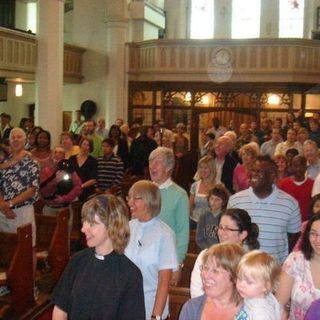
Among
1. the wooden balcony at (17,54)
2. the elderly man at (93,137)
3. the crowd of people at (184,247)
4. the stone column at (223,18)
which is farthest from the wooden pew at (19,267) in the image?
the stone column at (223,18)

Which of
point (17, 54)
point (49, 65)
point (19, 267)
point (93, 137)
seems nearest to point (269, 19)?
point (17, 54)

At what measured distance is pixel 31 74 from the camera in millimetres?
13898

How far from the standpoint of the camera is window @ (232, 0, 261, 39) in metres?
20.1

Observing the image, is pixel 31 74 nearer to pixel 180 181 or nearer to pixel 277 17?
pixel 180 181

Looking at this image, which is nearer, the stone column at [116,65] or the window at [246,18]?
the stone column at [116,65]

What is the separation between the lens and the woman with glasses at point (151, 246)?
3490 mm

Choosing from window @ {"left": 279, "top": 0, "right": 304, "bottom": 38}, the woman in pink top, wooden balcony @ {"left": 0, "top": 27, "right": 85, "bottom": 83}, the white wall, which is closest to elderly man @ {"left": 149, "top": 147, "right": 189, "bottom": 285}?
the woman in pink top

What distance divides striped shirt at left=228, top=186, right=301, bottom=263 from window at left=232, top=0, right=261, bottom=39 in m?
16.3

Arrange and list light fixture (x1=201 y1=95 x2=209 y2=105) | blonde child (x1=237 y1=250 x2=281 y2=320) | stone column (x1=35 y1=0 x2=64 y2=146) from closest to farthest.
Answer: blonde child (x1=237 y1=250 x2=281 y2=320) → stone column (x1=35 y1=0 x2=64 y2=146) → light fixture (x1=201 y1=95 x2=209 y2=105)

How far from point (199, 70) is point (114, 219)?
13.5 meters

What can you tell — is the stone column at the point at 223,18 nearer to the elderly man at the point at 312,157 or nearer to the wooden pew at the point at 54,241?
the elderly man at the point at 312,157

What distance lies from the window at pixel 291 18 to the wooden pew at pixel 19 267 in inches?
626

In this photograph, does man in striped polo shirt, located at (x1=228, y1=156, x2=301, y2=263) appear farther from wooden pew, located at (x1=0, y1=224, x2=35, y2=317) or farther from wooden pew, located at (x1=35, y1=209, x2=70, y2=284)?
wooden pew, located at (x1=35, y1=209, x2=70, y2=284)

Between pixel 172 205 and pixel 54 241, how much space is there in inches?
87.6
